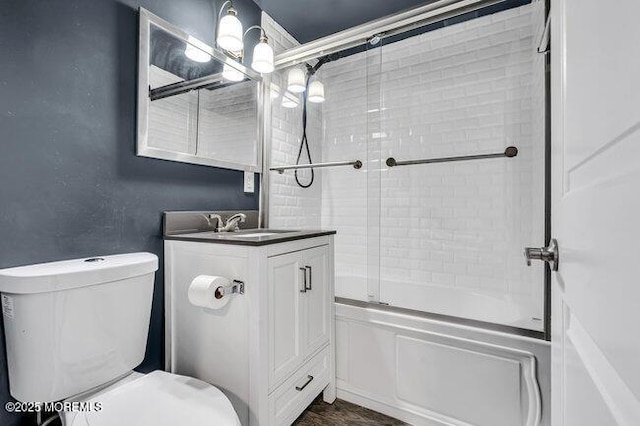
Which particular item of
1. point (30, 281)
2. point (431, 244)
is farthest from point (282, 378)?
point (431, 244)

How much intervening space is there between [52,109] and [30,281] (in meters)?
0.58

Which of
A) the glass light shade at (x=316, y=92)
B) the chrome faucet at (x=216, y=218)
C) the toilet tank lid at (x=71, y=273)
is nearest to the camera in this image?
the toilet tank lid at (x=71, y=273)

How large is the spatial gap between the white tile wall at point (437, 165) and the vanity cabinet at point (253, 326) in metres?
0.65

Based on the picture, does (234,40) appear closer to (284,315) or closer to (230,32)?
(230,32)

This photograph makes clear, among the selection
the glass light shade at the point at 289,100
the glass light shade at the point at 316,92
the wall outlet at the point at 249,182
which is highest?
the glass light shade at the point at 316,92

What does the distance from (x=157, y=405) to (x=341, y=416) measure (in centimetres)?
97

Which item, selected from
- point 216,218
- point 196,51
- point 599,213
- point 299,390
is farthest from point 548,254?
point 196,51

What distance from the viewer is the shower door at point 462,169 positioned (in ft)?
6.56

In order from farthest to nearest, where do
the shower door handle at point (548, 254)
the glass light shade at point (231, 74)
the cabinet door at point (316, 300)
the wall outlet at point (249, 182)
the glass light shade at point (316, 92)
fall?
the glass light shade at point (316, 92)
the wall outlet at point (249, 182)
the glass light shade at point (231, 74)
the cabinet door at point (316, 300)
the shower door handle at point (548, 254)

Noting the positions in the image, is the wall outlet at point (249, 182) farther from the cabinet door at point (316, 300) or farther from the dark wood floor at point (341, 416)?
the dark wood floor at point (341, 416)

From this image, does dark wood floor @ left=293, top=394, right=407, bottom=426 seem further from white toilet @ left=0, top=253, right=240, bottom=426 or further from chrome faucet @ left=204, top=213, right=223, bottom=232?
chrome faucet @ left=204, top=213, right=223, bottom=232

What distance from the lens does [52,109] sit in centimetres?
104

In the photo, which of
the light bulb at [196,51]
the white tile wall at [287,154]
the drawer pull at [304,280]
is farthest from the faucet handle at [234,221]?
the light bulb at [196,51]

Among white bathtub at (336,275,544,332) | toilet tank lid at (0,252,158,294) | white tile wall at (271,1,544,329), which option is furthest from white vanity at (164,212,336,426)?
white tile wall at (271,1,544,329)
